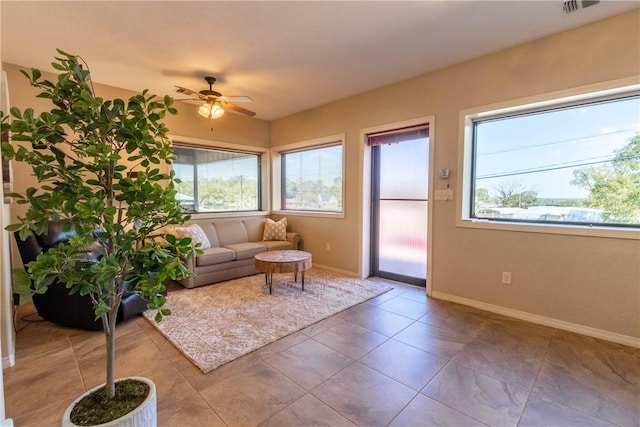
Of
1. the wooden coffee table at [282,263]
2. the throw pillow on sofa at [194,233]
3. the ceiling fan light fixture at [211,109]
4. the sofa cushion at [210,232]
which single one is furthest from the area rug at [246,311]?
the ceiling fan light fixture at [211,109]

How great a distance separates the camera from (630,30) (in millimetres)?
2404

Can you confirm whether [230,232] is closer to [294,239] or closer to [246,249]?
[246,249]

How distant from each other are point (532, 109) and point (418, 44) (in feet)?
4.46

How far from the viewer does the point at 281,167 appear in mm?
5969

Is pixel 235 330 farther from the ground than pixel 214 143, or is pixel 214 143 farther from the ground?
pixel 214 143

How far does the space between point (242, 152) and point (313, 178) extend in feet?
4.80

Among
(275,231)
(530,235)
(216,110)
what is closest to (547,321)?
(530,235)

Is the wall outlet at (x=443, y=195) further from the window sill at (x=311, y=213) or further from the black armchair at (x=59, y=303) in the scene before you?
the black armchair at (x=59, y=303)

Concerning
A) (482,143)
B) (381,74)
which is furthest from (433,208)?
(381,74)

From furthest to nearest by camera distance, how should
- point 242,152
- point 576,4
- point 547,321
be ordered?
point 242,152, point 547,321, point 576,4

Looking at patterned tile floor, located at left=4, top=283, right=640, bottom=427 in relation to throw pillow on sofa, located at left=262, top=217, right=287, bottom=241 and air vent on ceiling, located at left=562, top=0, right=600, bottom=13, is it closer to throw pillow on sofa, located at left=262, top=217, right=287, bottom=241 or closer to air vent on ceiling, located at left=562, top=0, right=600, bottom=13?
throw pillow on sofa, located at left=262, top=217, right=287, bottom=241

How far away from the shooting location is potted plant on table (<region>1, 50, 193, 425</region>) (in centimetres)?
117

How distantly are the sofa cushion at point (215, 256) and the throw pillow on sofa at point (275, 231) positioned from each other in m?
0.96

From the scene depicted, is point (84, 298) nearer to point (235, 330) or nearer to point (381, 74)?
point (235, 330)
